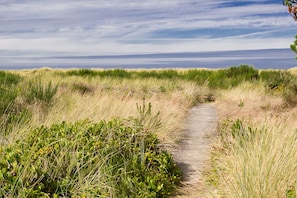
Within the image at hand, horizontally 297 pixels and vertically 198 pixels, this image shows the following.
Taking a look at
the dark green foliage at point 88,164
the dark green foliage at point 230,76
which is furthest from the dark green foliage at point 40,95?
the dark green foliage at point 230,76

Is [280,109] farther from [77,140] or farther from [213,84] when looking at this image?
[213,84]

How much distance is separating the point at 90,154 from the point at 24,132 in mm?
1652

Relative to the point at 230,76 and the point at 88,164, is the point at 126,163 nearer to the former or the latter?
the point at 88,164

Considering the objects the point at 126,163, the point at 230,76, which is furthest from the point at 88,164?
the point at 230,76

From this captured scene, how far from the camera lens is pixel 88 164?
5031 millimetres

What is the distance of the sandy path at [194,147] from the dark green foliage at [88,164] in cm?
27

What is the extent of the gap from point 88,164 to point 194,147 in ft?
8.58

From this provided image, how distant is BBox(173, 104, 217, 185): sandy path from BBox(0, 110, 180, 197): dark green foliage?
27cm

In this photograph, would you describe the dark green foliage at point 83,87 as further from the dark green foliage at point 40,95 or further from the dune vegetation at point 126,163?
the dune vegetation at point 126,163

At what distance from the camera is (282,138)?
5.67 meters

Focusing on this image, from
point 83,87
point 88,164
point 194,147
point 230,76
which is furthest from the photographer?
point 230,76

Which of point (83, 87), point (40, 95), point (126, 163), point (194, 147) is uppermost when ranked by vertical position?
point (40, 95)

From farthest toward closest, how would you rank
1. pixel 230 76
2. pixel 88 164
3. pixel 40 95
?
pixel 230 76 → pixel 40 95 → pixel 88 164

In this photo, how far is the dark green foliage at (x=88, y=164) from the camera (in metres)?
4.57
